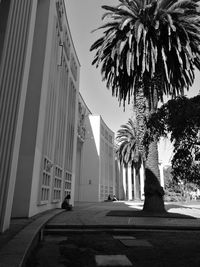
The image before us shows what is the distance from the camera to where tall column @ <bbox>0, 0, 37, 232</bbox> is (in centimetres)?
775

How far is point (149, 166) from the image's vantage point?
653 inches

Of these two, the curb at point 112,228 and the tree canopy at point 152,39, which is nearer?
the curb at point 112,228

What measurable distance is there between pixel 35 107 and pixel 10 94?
543cm

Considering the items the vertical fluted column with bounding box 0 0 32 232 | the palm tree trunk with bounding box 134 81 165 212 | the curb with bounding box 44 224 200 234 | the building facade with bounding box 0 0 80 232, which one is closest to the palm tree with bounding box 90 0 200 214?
the palm tree trunk with bounding box 134 81 165 212

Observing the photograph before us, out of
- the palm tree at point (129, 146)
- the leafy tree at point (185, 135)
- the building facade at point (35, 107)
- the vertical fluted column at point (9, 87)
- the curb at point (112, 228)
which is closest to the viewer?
the leafy tree at point (185, 135)

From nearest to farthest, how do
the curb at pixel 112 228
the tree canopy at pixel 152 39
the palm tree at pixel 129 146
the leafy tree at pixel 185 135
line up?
the leafy tree at pixel 185 135 → the curb at pixel 112 228 → the tree canopy at pixel 152 39 → the palm tree at pixel 129 146

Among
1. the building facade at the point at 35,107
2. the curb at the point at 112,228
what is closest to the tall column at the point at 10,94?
the building facade at the point at 35,107

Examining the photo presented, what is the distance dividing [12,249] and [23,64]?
5.99 metres

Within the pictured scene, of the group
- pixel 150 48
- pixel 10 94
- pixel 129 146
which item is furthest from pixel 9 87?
pixel 129 146

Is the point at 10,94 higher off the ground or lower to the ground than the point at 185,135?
higher

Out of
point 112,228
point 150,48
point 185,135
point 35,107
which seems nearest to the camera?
point 185,135

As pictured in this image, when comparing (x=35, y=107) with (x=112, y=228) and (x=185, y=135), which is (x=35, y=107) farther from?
(x=185, y=135)

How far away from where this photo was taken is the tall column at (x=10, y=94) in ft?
25.4

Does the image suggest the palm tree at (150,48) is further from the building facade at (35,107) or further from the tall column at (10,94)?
the tall column at (10,94)
